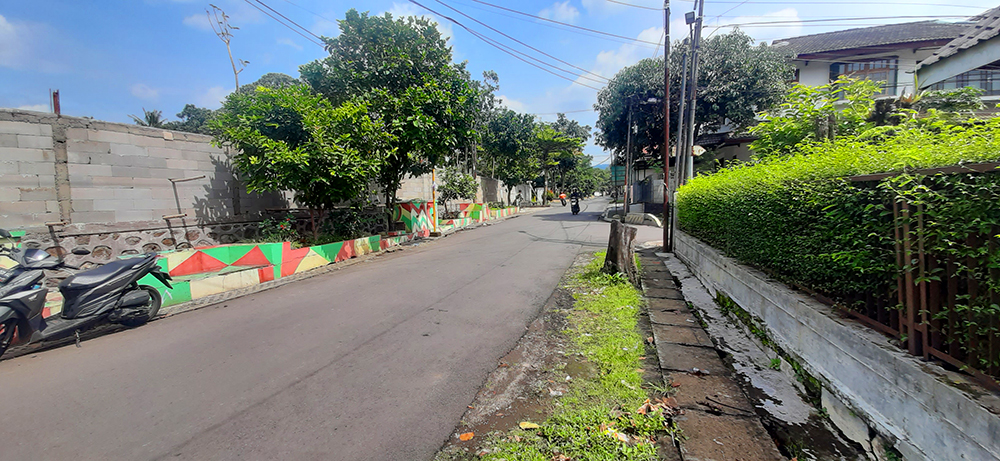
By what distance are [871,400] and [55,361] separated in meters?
7.17

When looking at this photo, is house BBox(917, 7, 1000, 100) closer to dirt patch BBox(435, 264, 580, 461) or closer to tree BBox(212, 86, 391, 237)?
dirt patch BBox(435, 264, 580, 461)

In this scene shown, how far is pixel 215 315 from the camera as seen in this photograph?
5.81 m

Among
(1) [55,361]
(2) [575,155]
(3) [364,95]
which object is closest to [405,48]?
(3) [364,95]

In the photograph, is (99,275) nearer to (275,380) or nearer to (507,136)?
(275,380)

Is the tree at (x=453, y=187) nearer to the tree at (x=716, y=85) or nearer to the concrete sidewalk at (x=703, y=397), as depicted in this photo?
the tree at (x=716, y=85)

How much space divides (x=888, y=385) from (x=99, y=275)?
25.0ft

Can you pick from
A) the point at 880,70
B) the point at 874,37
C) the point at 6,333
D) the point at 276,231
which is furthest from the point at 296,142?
the point at 874,37

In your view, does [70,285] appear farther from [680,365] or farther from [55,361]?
[680,365]

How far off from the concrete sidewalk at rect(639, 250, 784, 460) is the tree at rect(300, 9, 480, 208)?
27.9ft

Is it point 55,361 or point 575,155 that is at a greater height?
point 575,155

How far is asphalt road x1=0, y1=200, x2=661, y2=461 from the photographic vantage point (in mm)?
2789

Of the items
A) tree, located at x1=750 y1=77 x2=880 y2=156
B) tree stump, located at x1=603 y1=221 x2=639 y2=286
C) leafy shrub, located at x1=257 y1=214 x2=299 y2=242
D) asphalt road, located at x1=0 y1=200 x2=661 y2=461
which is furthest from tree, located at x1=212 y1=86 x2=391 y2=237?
tree, located at x1=750 y1=77 x2=880 y2=156

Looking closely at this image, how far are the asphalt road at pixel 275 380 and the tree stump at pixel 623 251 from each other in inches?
61.2

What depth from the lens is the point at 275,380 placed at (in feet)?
12.0
